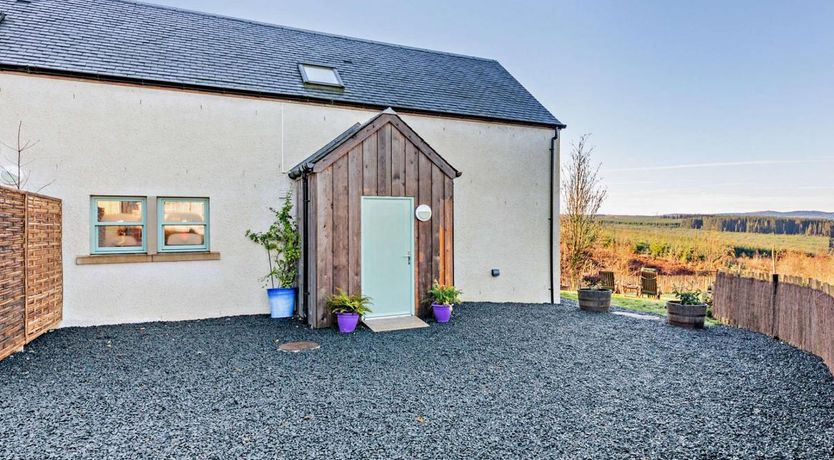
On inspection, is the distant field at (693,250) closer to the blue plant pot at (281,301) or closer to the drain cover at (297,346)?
the drain cover at (297,346)

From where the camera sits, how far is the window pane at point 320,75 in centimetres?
955

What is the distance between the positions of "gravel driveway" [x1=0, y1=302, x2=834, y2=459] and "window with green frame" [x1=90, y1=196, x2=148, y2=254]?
1539mm

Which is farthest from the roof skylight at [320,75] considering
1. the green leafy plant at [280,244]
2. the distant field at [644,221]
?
the distant field at [644,221]

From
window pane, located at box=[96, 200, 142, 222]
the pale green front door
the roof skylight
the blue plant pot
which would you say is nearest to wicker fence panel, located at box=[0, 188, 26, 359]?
window pane, located at box=[96, 200, 142, 222]

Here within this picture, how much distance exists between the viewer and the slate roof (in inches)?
312

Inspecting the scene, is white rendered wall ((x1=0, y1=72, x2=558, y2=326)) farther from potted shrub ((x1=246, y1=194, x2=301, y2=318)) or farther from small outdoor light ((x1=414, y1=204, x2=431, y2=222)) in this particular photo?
small outdoor light ((x1=414, y1=204, x2=431, y2=222))

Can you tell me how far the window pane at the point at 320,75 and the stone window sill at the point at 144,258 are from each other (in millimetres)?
4352

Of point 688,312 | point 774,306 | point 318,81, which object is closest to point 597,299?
point 688,312

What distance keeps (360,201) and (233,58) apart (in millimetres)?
4688

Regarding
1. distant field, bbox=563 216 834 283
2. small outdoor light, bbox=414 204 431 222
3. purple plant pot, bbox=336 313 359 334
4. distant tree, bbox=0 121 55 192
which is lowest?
purple plant pot, bbox=336 313 359 334

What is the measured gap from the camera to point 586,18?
12.6m

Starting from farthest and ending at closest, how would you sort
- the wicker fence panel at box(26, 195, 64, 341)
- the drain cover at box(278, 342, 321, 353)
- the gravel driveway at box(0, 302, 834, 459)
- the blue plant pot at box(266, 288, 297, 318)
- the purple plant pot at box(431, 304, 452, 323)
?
the blue plant pot at box(266, 288, 297, 318) → the purple plant pot at box(431, 304, 452, 323) → the drain cover at box(278, 342, 321, 353) → the wicker fence panel at box(26, 195, 64, 341) → the gravel driveway at box(0, 302, 834, 459)

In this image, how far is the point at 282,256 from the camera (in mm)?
8703

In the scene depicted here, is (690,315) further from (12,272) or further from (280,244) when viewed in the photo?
(12,272)
